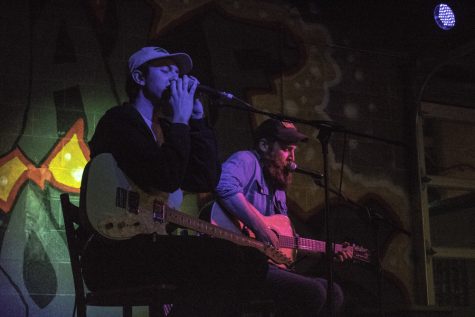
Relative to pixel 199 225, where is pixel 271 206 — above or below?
above

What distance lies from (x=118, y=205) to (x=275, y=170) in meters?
1.99

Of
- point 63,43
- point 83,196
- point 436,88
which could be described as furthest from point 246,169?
point 436,88

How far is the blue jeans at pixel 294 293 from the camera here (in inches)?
133

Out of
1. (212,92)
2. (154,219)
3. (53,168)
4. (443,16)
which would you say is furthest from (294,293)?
(443,16)

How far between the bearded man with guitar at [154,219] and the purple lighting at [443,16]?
3.21 meters

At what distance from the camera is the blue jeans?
11.1 ft

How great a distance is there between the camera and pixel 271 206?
13.4ft

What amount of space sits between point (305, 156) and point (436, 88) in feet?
4.78

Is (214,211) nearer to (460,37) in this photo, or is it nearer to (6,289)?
(6,289)

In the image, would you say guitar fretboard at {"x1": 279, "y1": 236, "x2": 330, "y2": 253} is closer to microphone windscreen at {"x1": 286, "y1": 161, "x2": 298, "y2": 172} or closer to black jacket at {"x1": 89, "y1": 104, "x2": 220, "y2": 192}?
microphone windscreen at {"x1": 286, "y1": 161, "x2": 298, "y2": 172}

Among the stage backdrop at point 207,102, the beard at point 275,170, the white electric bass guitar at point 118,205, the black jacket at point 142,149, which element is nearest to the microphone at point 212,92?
the black jacket at point 142,149

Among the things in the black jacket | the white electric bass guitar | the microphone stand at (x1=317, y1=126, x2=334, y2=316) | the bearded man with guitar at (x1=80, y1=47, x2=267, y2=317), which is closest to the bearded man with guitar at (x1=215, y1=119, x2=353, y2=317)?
the microphone stand at (x1=317, y1=126, x2=334, y2=316)

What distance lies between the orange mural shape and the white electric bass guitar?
5.42 ft

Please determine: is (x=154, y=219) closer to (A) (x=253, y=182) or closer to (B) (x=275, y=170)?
(A) (x=253, y=182)
